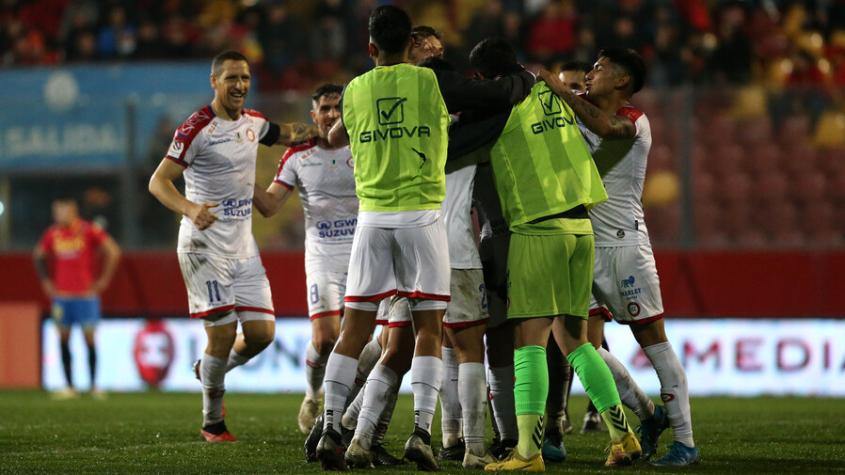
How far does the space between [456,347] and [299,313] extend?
8508 millimetres

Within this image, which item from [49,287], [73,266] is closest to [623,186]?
[73,266]

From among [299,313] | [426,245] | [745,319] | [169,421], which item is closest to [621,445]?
[426,245]

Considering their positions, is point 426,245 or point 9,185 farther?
point 9,185

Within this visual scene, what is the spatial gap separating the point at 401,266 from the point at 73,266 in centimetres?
956

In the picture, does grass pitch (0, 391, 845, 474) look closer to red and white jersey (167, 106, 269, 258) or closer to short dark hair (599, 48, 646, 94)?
red and white jersey (167, 106, 269, 258)

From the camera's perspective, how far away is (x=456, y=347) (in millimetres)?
7230

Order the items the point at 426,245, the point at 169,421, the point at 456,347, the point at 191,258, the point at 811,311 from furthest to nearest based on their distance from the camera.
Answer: the point at 811,311 → the point at 169,421 → the point at 191,258 → the point at 456,347 → the point at 426,245

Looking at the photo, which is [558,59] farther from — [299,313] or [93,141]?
[93,141]

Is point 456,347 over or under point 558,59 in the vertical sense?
under

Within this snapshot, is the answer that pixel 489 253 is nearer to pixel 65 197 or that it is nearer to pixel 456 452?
pixel 456 452

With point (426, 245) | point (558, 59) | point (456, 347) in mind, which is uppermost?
point (558, 59)

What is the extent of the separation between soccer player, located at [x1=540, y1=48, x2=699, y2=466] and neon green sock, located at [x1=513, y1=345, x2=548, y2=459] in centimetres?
83

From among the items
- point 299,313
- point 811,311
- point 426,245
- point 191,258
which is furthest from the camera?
point 299,313

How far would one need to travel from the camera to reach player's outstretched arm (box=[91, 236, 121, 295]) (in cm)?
1549
